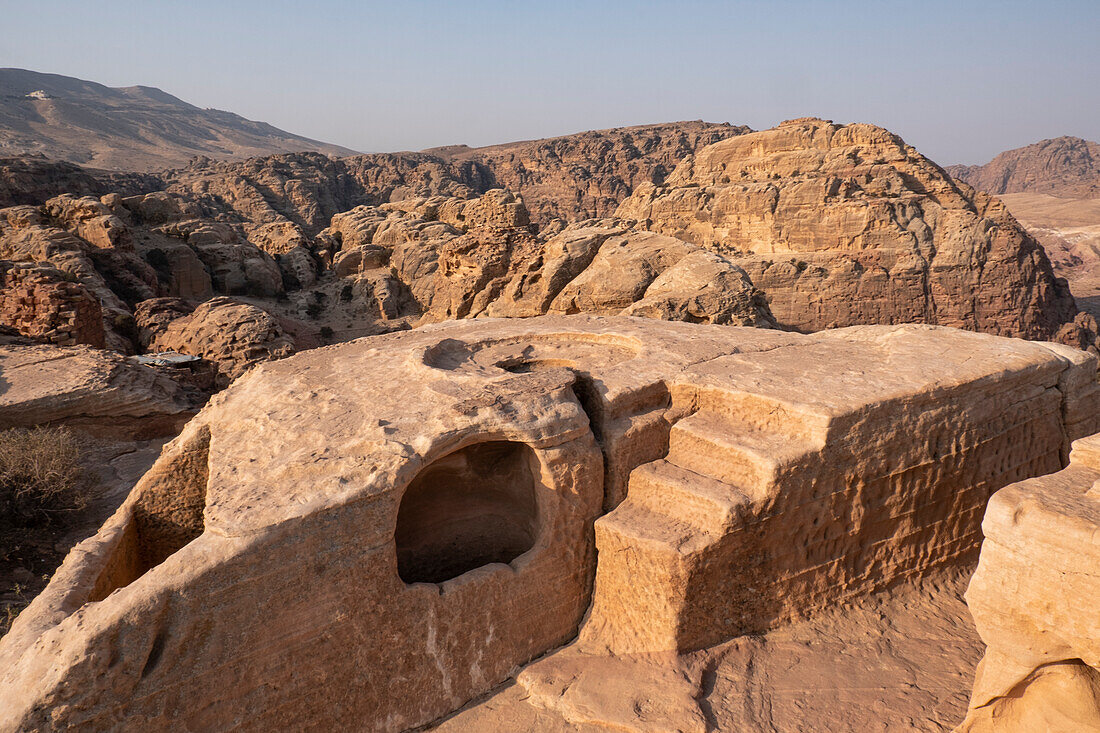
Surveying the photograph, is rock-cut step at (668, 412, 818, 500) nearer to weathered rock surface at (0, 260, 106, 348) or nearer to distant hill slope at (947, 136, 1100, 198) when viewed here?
weathered rock surface at (0, 260, 106, 348)

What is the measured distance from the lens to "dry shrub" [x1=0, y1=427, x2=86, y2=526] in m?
6.26

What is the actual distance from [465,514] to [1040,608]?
3945 mm

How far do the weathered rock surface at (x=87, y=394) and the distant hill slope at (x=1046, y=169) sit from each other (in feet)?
324

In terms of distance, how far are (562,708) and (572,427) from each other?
1.80m

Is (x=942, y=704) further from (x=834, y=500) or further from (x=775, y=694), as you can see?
(x=834, y=500)

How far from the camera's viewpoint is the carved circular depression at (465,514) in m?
5.20

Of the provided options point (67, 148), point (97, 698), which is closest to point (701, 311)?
point (97, 698)

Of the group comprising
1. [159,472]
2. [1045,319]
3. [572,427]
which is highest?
[572,427]

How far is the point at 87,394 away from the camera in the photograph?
316 inches

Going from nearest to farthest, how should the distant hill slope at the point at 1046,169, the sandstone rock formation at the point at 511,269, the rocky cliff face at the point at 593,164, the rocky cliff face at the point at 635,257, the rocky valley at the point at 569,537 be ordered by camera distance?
the rocky valley at the point at 569,537 < the sandstone rock formation at the point at 511,269 < the rocky cliff face at the point at 635,257 < the rocky cliff face at the point at 593,164 < the distant hill slope at the point at 1046,169

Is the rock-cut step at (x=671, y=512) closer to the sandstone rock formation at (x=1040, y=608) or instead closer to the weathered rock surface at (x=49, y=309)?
the sandstone rock formation at (x=1040, y=608)

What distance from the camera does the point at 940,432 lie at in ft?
16.1

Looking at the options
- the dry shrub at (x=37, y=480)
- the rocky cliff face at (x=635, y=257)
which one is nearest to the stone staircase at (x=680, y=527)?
the dry shrub at (x=37, y=480)

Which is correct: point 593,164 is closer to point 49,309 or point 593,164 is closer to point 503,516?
point 49,309
